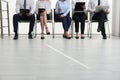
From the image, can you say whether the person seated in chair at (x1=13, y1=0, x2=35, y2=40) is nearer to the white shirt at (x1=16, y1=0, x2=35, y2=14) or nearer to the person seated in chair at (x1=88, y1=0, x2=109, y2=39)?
the white shirt at (x1=16, y1=0, x2=35, y2=14)

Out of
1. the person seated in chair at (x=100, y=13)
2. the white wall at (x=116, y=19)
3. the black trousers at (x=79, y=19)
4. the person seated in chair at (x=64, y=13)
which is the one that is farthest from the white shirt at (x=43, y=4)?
the white wall at (x=116, y=19)

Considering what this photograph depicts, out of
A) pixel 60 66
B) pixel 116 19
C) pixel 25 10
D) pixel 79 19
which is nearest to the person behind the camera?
pixel 60 66

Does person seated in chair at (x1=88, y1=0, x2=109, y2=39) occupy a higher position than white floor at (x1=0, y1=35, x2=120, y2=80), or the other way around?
person seated in chair at (x1=88, y1=0, x2=109, y2=39)

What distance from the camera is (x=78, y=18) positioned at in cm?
768

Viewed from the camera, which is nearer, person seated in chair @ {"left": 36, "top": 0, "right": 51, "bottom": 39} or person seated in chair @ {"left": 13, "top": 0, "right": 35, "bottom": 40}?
person seated in chair @ {"left": 13, "top": 0, "right": 35, "bottom": 40}

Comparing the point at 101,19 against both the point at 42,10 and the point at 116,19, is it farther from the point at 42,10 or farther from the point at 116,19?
the point at 42,10

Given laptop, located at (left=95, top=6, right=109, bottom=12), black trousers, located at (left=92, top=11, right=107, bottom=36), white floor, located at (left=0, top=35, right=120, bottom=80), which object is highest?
laptop, located at (left=95, top=6, right=109, bottom=12)

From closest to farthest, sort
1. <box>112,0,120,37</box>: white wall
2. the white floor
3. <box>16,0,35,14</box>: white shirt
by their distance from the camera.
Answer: the white floor, <box>16,0,35,14</box>: white shirt, <box>112,0,120,37</box>: white wall

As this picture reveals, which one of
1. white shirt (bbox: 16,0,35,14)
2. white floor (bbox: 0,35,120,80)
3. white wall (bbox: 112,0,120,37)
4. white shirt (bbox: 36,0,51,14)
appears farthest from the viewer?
white wall (bbox: 112,0,120,37)

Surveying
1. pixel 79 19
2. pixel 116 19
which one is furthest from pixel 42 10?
pixel 116 19

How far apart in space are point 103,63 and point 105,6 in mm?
3972

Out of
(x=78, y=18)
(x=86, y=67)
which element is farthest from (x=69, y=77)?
(x=78, y=18)

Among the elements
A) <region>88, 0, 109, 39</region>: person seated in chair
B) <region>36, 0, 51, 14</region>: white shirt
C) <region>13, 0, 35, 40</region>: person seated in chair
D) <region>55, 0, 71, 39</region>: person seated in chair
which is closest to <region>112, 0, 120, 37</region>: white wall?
<region>88, 0, 109, 39</region>: person seated in chair

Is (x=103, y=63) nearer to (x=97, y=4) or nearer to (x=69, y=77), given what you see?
(x=69, y=77)
